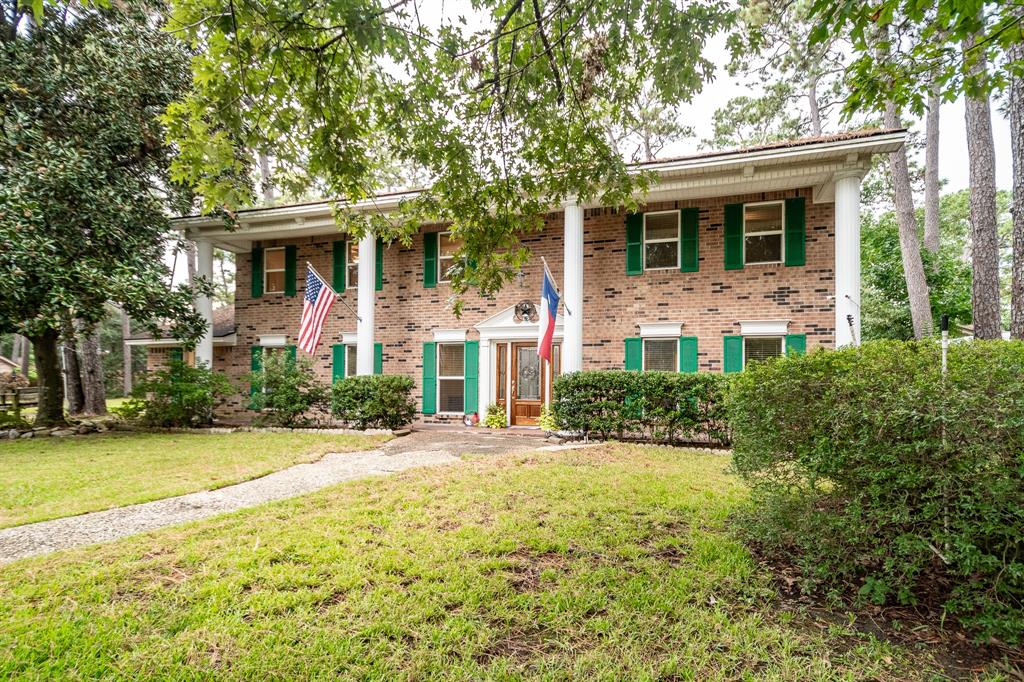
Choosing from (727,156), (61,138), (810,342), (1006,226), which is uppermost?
(1006,226)

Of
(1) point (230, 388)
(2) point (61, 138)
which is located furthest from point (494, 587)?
(2) point (61, 138)

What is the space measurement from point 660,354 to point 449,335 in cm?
519

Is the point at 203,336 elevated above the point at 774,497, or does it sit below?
above

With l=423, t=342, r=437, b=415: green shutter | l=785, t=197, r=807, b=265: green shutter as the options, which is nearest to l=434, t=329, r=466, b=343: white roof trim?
l=423, t=342, r=437, b=415: green shutter

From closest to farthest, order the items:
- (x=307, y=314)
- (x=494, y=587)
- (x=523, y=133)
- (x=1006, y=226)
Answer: (x=494, y=587), (x=523, y=133), (x=307, y=314), (x=1006, y=226)

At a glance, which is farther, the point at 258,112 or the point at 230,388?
the point at 230,388

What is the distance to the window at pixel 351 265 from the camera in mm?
13539

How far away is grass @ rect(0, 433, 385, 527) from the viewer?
17.5 ft

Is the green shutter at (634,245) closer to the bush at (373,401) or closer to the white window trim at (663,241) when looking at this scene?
the white window trim at (663,241)

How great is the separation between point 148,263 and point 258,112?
359 inches

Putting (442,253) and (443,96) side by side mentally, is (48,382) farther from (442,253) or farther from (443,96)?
(443,96)

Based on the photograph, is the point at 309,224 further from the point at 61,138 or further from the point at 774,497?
the point at 774,497

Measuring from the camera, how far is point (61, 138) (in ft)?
33.7

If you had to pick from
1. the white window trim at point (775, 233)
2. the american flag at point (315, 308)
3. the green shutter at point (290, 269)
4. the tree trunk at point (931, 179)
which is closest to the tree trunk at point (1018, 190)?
the white window trim at point (775, 233)
